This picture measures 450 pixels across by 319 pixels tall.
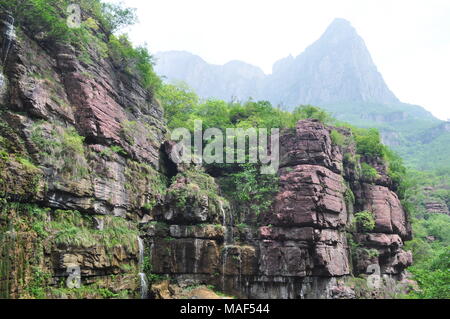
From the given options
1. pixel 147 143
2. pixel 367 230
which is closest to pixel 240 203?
pixel 147 143

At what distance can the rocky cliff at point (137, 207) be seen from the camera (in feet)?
53.1

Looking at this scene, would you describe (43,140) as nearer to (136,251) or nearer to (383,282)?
(136,251)

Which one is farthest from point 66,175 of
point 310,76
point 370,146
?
point 310,76

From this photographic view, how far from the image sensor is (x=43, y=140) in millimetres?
17375

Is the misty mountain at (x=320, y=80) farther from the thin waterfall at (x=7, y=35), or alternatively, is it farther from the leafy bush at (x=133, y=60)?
the thin waterfall at (x=7, y=35)

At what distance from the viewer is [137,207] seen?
23375 mm

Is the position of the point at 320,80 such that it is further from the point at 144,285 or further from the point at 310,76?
the point at 144,285

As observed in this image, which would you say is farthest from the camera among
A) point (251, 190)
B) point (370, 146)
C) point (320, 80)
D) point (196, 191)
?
point (320, 80)

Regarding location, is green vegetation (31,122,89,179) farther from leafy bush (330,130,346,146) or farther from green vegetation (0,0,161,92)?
leafy bush (330,130,346,146)

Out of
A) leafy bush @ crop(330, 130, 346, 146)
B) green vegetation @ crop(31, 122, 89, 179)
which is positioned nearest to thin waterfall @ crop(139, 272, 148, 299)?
green vegetation @ crop(31, 122, 89, 179)

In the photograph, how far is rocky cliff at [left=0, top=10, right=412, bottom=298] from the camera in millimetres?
16188

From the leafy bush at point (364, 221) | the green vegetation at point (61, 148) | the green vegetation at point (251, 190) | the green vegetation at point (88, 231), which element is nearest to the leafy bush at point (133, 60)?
the green vegetation at point (61, 148)

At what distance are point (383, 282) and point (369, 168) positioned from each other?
9682 millimetres
